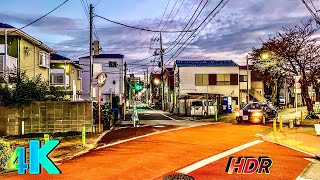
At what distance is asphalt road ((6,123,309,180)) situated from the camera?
29.1ft

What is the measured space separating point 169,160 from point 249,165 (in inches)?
101

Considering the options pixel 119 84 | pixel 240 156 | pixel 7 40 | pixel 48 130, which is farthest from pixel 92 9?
pixel 119 84

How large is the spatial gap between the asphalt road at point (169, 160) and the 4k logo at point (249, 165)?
199mm

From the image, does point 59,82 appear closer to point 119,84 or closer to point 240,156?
point 119,84

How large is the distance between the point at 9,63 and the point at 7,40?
2.09m

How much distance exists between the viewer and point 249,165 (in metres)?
10.1

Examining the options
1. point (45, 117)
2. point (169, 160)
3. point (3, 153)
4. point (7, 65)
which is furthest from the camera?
point (7, 65)

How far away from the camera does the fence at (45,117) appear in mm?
17531

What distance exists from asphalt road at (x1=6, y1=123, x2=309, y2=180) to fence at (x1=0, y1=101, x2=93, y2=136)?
4.34 m

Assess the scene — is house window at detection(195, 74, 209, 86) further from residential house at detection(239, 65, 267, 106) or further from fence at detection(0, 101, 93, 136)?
fence at detection(0, 101, 93, 136)

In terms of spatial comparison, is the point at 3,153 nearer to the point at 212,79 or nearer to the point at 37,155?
the point at 37,155

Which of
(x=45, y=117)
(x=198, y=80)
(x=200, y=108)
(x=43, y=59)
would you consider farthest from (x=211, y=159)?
(x=198, y=80)

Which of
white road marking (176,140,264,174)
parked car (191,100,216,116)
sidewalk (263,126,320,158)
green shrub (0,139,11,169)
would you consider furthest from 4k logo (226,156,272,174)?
parked car (191,100,216,116)

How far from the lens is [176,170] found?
9398 millimetres
